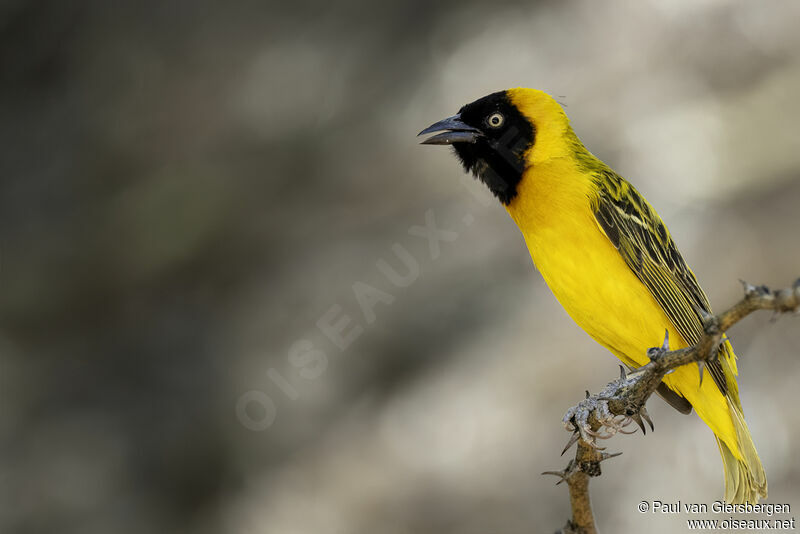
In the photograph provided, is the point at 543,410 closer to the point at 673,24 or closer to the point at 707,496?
the point at 707,496

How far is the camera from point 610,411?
2633mm

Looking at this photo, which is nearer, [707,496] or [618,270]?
[618,270]

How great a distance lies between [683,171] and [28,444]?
6.05m

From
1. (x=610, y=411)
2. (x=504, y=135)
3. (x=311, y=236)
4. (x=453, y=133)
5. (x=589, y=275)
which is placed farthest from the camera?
(x=311, y=236)

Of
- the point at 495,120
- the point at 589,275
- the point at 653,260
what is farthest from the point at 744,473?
the point at 495,120

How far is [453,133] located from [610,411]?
1.59 metres

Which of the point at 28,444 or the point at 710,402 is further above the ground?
the point at 710,402

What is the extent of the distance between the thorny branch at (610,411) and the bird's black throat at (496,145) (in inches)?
45.3

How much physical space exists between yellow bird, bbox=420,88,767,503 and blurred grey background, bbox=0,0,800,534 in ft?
7.48

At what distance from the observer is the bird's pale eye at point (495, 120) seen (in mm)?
3715

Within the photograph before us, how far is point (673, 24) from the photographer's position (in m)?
6.29

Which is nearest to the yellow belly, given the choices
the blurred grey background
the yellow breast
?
the yellow breast

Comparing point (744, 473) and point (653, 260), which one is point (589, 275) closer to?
point (653, 260)

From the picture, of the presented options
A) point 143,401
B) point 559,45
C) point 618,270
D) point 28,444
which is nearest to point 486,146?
point 618,270
